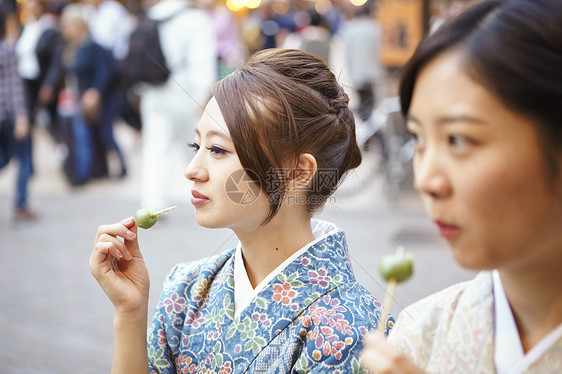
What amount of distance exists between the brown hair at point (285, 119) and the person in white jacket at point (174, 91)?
279 cm

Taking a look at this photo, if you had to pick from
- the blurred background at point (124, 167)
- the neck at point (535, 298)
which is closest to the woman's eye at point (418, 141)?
the neck at point (535, 298)

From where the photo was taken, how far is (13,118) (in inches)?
219

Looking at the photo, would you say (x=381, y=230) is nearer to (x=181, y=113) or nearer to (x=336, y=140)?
(x=181, y=113)

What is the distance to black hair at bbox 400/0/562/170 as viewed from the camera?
0.90 metres

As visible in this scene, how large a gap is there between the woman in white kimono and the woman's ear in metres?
0.63

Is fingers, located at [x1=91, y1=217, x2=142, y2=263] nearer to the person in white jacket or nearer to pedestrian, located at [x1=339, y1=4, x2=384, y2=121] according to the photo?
the person in white jacket

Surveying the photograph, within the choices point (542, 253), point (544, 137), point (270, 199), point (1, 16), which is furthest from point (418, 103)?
point (1, 16)

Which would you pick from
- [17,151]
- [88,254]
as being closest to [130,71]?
[17,151]

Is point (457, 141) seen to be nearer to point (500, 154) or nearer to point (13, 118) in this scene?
point (500, 154)

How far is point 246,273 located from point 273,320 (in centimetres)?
21

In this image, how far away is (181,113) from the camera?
5164mm

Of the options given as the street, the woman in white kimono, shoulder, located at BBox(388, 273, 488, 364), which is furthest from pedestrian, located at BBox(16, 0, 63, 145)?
the woman in white kimono

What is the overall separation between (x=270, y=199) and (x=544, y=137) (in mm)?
869

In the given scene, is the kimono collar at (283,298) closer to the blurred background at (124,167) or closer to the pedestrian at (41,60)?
the blurred background at (124,167)
